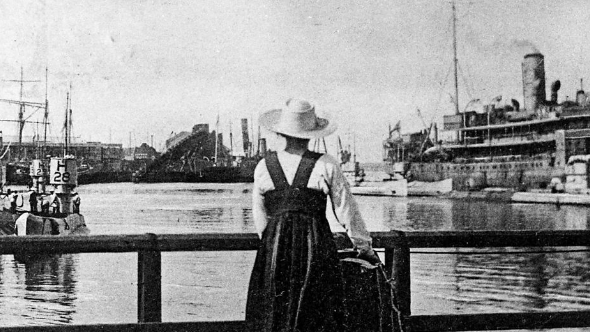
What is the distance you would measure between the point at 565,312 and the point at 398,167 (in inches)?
3098

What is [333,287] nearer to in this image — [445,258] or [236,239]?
[236,239]

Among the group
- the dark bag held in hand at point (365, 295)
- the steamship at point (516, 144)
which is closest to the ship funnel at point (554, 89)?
the steamship at point (516, 144)

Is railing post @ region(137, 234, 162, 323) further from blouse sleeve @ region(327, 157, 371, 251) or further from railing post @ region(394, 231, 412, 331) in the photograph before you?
railing post @ region(394, 231, 412, 331)

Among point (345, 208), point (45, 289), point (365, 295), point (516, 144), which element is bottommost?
point (45, 289)

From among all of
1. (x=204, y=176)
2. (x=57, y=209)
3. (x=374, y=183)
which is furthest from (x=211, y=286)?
(x=204, y=176)

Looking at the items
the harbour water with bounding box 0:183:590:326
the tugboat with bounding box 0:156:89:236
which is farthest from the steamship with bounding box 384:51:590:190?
the tugboat with bounding box 0:156:89:236

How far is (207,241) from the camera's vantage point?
3.55 metres

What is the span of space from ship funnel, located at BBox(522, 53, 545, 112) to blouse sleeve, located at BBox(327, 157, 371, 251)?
70.0 meters

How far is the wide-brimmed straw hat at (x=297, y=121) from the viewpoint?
3252mm

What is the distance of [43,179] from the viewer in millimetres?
28891

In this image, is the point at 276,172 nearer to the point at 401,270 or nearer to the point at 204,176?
the point at 401,270

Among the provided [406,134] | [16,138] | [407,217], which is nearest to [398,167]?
[406,134]

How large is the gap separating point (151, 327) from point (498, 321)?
1.87 meters

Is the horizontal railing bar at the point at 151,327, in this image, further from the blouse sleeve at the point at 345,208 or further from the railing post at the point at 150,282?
the blouse sleeve at the point at 345,208
